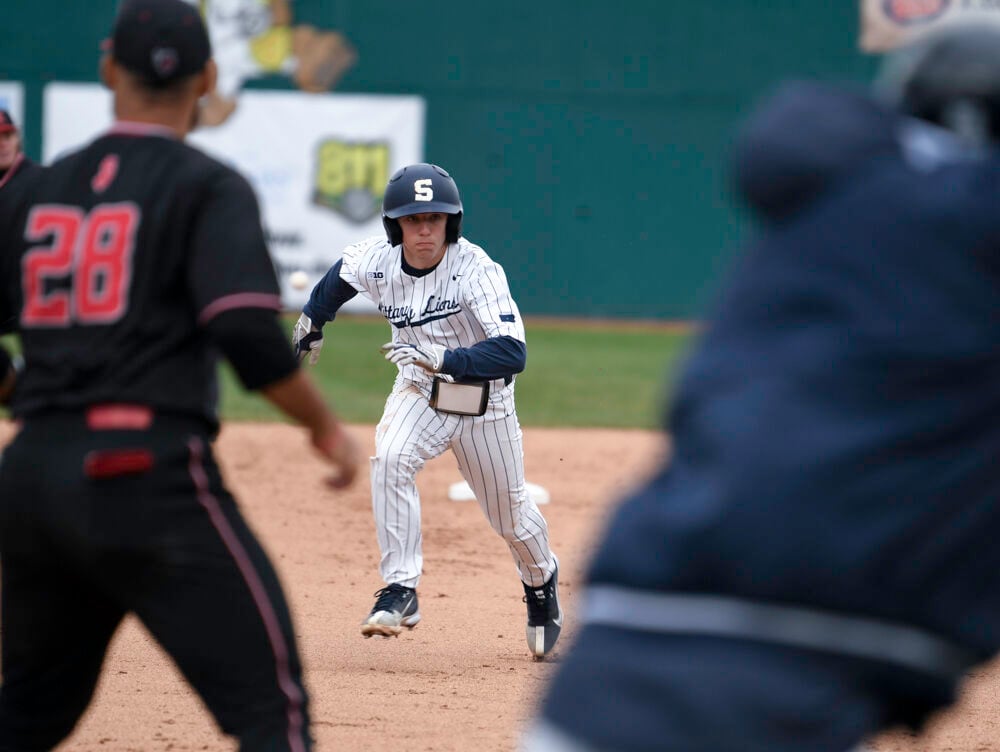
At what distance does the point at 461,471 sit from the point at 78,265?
2936mm

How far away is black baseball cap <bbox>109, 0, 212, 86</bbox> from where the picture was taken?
2.87 m

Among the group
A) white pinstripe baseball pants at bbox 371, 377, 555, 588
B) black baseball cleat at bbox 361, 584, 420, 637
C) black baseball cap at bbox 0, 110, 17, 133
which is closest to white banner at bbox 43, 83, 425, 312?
black baseball cap at bbox 0, 110, 17, 133

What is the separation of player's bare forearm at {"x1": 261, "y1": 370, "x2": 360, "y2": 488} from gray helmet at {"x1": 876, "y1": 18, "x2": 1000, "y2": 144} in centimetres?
137

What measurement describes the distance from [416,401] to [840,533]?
4.00 m

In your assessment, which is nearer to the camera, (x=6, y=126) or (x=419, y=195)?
(x=419, y=195)

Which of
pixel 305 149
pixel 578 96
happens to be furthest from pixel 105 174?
pixel 578 96

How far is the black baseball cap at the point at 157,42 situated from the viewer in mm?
2873

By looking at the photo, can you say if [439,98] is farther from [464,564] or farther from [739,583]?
[739,583]

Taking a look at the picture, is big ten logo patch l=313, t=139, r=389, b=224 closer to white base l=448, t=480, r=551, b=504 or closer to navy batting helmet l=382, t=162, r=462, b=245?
white base l=448, t=480, r=551, b=504

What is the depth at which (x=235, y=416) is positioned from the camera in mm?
11969

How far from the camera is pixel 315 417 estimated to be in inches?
112

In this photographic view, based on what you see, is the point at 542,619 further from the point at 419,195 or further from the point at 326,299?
the point at 419,195

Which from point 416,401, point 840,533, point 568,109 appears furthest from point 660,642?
point 568,109

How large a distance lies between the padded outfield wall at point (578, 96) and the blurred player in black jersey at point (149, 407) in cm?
1750
